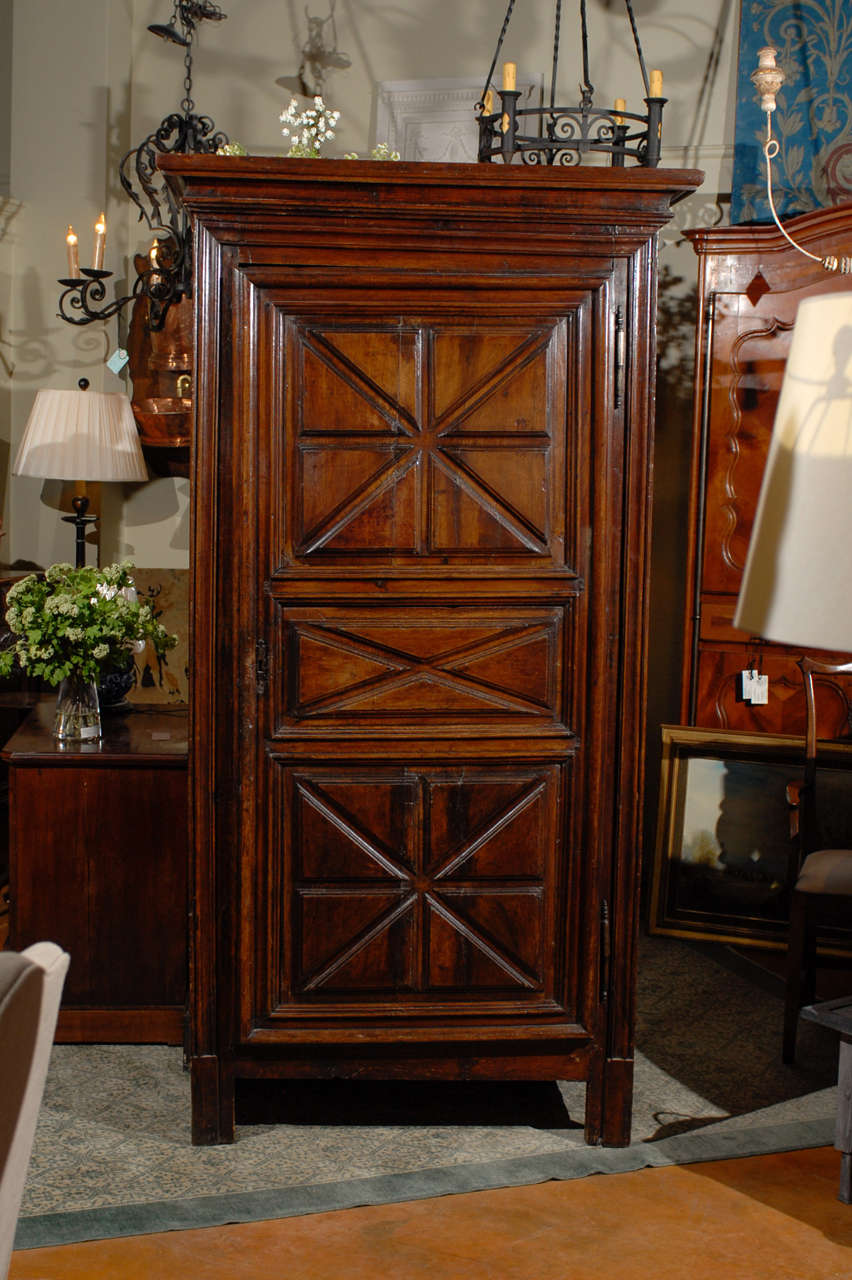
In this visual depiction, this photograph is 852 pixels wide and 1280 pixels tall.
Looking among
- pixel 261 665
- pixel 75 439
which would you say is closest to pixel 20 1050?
pixel 261 665

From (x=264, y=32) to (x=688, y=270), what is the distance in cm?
178

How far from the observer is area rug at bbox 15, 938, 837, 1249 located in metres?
2.67

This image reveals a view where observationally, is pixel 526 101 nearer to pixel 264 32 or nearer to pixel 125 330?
pixel 264 32

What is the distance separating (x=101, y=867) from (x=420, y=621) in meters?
1.18

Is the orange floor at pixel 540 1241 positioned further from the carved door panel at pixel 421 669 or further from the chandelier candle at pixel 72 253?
the chandelier candle at pixel 72 253

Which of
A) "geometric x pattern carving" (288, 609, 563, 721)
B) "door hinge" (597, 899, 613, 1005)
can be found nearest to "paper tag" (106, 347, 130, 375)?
"geometric x pattern carving" (288, 609, 563, 721)

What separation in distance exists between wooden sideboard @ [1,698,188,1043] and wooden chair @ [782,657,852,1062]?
165 cm

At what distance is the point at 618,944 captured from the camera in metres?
2.91

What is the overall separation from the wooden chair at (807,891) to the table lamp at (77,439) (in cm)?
233

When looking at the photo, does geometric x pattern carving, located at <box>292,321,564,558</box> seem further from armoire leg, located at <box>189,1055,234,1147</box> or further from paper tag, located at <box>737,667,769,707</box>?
paper tag, located at <box>737,667,769,707</box>

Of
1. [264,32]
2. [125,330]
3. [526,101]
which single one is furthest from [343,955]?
[264,32]

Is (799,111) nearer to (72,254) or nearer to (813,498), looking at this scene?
(72,254)

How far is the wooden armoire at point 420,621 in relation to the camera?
275cm

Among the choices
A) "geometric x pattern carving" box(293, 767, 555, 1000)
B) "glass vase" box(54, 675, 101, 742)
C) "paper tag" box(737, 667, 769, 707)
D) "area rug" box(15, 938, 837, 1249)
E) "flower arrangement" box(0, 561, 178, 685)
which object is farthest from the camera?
"paper tag" box(737, 667, 769, 707)
